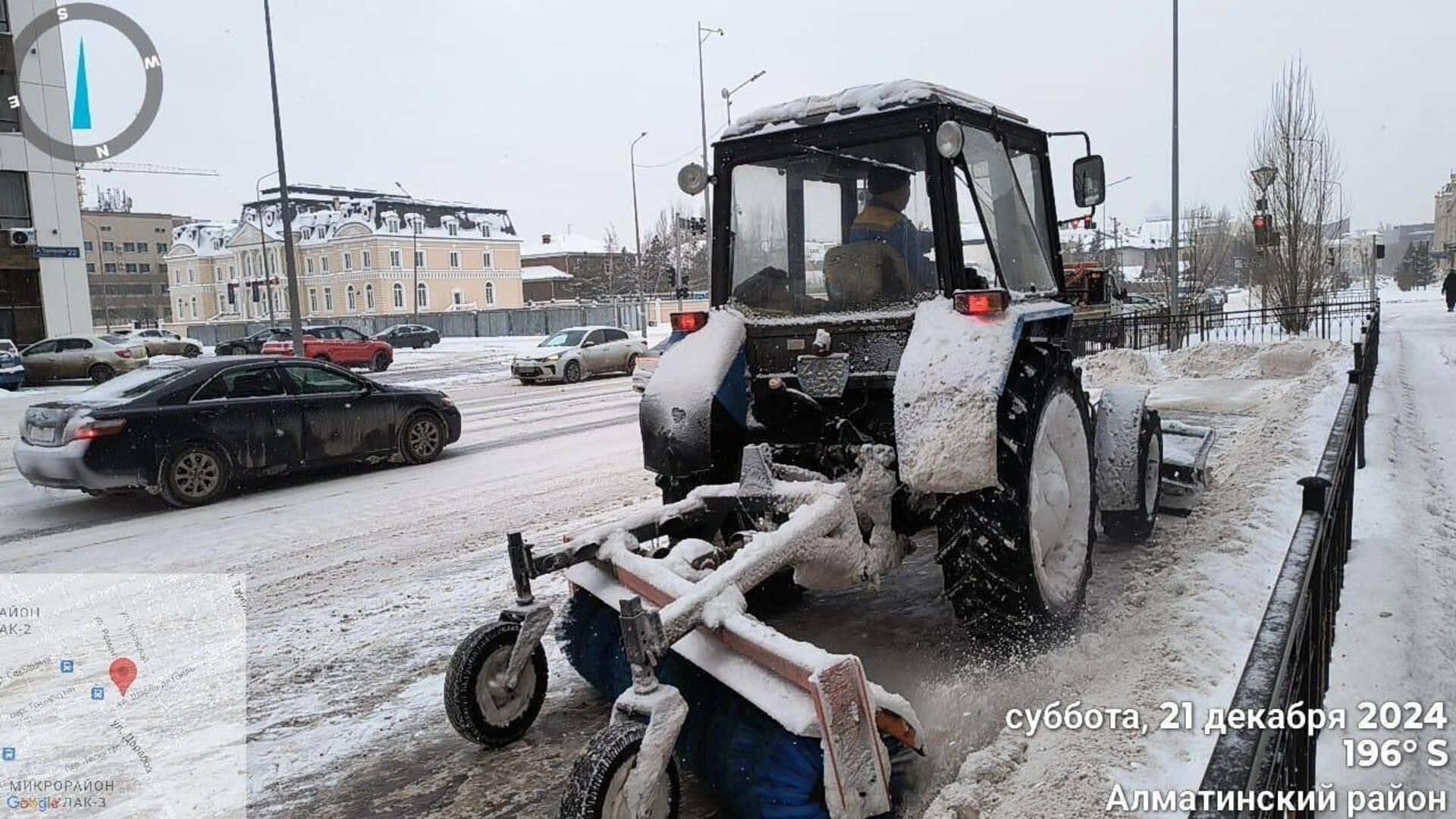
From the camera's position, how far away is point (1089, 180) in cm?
561

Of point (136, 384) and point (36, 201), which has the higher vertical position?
point (36, 201)

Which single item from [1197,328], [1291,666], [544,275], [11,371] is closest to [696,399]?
[1291,666]

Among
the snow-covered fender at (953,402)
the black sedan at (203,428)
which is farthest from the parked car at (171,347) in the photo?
the snow-covered fender at (953,402)

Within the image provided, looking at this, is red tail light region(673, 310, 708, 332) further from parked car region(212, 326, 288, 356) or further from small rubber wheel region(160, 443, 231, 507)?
parked car region(212, 326, 288, 356)

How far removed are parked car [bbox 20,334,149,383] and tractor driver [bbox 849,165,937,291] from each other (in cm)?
2846

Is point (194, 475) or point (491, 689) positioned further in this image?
point (194, 475)

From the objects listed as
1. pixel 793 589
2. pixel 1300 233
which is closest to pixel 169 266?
pixel 1300 233

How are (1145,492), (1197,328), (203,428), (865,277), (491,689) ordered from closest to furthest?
(491,689) → (865,277) → (1145,492) → (203,428) → (1197,328)

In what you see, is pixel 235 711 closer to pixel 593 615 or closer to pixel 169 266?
pixel 593 615

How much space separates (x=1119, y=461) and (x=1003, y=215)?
1.69 metres

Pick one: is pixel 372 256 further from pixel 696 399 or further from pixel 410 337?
pixel 696 399

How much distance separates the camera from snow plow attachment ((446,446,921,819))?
2.88 metres

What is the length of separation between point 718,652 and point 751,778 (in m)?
0.42

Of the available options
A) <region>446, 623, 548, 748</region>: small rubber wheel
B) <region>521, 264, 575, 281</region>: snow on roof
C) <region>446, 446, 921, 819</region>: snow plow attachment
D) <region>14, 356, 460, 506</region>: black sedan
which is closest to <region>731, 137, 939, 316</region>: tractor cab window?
<region>446, 446, 921, 819</region>: snow plow attachment
